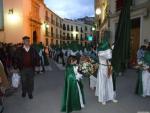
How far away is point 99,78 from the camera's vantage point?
31.6ft

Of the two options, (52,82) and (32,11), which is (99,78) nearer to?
(52,82)

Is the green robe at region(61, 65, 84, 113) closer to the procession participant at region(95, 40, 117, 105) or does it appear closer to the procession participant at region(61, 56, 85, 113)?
the procession participant at region(61, 56, 85, 113)

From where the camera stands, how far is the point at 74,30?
A: 83938 mm

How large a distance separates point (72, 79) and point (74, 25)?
7664cm

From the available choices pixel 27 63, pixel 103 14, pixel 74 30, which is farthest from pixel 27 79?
pixel 74 30

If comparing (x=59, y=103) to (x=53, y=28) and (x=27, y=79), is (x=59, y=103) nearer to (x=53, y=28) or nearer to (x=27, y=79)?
(x=27, y=79)

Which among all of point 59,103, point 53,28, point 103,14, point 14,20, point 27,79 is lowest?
point 59,103

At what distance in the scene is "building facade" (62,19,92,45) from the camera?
3059 inches

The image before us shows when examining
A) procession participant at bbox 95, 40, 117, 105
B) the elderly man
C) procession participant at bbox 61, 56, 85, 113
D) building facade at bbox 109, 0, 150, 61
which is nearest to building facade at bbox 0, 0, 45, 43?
building facade at bbox 109, 0, 150, 61

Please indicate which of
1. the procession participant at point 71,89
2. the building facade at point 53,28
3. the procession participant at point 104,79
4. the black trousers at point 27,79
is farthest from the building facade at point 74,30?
the procession participant at point 71,89

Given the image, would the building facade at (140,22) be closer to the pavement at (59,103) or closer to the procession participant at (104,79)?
the pavement at (59,103)

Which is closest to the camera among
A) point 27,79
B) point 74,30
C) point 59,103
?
point 59,103

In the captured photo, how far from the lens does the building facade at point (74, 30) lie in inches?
3059

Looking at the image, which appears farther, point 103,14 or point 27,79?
point 103,14
